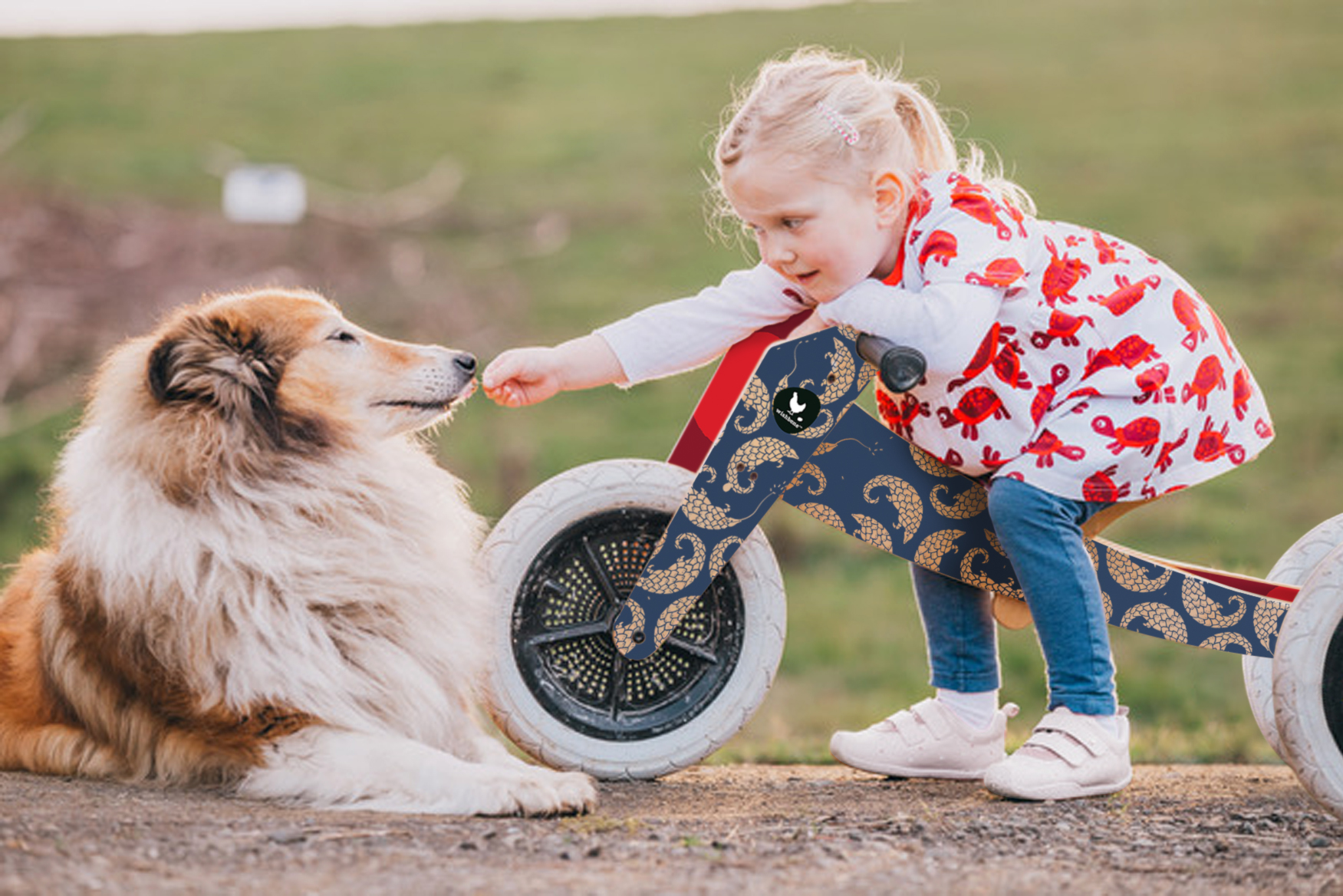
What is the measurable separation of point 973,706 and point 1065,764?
0.52 metres

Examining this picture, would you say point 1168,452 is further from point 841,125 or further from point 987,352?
point 841,125

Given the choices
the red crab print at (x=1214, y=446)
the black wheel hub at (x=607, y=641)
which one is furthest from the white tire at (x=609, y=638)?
the red crab print at (x=1214, y=446)

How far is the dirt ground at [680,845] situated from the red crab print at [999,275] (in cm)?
122

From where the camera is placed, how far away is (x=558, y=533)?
143 inches

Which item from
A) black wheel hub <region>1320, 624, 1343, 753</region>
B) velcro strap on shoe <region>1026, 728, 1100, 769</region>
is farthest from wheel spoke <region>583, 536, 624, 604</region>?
black wheel hub <region>1320, 624, 1343, 753</region>

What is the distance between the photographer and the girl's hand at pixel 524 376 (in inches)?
148

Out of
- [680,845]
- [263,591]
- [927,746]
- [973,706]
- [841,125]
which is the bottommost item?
[680,845]

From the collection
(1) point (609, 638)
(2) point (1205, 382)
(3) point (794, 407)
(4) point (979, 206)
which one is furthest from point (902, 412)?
(1) point (609, 638)

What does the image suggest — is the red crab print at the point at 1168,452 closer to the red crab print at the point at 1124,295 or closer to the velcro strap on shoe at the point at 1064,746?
the red crab print at the point at 1124,295

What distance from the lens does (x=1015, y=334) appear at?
351 cm

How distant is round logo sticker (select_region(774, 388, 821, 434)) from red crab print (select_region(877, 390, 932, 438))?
27cm

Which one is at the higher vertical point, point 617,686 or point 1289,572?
point 1289,572

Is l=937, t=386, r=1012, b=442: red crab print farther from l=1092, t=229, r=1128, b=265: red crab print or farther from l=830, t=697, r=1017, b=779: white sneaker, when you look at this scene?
l=830, t=697, r=1017, b=779: white sneaker

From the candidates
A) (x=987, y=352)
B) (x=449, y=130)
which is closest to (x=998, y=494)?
(x=987, y=352)
